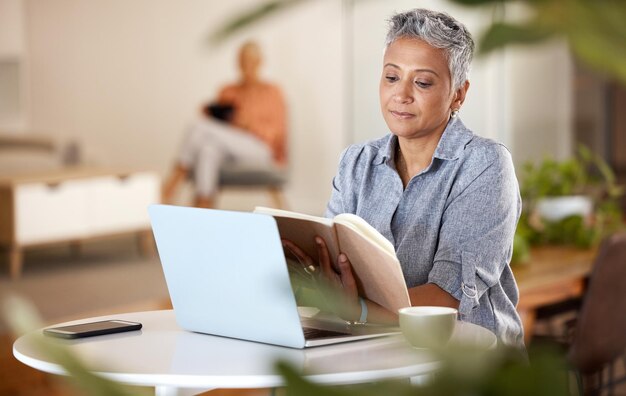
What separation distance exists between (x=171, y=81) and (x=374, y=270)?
8.15 metres

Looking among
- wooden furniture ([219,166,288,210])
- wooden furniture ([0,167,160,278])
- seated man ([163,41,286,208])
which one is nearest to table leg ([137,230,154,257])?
wooden furniture ([0,167,160,278])

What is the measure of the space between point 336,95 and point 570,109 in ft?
6.66

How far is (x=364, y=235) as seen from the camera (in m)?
1.50

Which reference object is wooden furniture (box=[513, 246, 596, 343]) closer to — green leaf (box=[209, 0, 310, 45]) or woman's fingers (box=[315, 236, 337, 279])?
woman's fingers (box=[315, 236, 337, 279])

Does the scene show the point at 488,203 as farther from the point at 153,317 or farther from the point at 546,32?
the point at 546,32

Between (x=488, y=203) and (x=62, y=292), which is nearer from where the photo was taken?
(x=488, y=203)

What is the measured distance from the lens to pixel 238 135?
7777 mm

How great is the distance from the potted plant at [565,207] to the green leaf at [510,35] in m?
3.37

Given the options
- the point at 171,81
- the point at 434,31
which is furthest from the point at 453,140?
the point at 171,81

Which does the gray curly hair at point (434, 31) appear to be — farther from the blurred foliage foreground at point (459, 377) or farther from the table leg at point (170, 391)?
the blurred foliage foreground at point (459, 377)

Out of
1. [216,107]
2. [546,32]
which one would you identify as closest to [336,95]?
[216,107]

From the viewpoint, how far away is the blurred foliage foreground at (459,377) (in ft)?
0.67

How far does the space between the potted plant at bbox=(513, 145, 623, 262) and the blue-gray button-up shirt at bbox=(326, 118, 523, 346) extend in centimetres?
163

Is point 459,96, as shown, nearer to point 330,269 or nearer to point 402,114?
point 402,114
